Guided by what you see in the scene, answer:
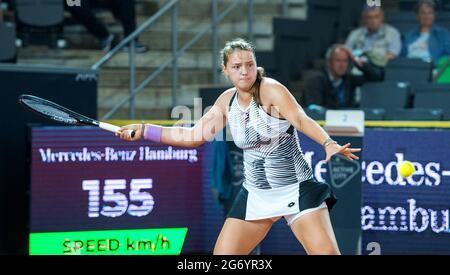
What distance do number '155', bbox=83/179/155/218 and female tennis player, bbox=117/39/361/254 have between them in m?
2.34

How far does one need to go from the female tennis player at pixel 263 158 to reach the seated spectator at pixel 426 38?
16.4 ft

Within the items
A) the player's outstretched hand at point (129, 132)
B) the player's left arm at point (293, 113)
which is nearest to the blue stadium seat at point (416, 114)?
the player's left arm at point (293, 113)

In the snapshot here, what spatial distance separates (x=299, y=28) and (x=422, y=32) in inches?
61.6

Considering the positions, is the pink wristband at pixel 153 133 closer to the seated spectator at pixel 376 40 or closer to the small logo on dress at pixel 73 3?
the small logo on dress at pixel 73 3

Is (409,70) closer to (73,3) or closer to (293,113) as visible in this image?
(73,3)

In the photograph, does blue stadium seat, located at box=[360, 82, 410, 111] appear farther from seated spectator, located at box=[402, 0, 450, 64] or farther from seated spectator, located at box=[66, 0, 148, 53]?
seated spectator, located at box=[66, 0, 148, 53]

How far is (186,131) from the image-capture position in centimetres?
791

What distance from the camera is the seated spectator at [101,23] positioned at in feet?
40.4

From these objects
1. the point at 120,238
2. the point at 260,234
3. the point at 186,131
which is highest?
the point at 186,131

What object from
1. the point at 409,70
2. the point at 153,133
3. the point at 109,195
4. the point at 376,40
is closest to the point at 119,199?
the point at 109,195

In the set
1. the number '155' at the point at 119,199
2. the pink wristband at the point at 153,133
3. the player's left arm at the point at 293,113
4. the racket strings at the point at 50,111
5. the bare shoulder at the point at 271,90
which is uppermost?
the bare shoulder at the point at 271,90

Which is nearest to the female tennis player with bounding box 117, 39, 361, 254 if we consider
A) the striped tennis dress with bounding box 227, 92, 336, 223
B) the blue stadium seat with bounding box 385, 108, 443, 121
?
the striped tennis dress with bounding box 227, 92, 336, 223
